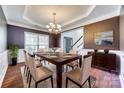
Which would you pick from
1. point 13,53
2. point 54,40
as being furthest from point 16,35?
point 54,40

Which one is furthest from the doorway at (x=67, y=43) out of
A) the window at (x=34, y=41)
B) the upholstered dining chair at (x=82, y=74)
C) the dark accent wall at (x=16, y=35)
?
the upholstered dining chair at (x=82, y=74)

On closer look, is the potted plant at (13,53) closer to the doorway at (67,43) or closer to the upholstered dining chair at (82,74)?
the upholstered dining chair at (82,74)

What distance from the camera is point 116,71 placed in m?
3.09

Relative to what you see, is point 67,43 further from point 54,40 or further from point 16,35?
point 16,35

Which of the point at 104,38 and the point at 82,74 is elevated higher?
the point at 104,38

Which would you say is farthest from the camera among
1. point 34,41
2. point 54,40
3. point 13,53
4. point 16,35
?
point 54,40

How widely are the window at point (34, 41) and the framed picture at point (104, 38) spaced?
3611mm

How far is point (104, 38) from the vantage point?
378cm

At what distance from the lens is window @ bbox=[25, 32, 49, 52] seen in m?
5.66

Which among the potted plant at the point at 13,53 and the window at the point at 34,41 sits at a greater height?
the window at the point at 34,41

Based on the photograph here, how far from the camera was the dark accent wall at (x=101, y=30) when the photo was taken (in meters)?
3.40

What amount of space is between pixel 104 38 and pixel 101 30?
37 cm

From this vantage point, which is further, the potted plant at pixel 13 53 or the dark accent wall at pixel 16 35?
the dark accent wall at pixel 16 35

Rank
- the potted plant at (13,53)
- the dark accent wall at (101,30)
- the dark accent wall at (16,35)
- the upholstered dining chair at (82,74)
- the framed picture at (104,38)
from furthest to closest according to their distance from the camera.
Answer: the dark accent wall at (16,35) < the potted plant at (13,53) < the framed picture at (104,38) < the dark accent wall at (101,30) < the upholstered dining chair at (82,74)
